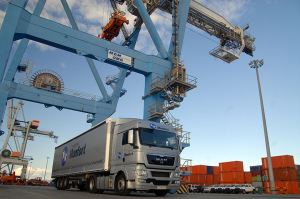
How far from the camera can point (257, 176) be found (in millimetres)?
33844

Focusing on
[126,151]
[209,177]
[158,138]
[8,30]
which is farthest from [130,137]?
[209,177]

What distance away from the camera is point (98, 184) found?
1412 cm

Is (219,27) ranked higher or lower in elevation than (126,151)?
higher

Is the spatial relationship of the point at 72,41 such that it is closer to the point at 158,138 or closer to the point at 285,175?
the point at 158,138

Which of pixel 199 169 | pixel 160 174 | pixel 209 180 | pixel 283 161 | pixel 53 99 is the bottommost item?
pixel 160 174

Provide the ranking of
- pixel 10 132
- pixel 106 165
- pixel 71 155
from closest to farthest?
1. pixel 106 165
2. pixel 71 155
3. pixel 10 132

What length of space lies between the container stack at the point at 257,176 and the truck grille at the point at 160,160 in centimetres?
2393

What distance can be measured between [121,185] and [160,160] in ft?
6.67

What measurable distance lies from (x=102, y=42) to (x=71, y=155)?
8345 millimetres

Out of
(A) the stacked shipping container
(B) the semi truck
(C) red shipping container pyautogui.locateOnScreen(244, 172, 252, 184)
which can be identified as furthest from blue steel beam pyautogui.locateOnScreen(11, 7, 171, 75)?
(C) red shipping container pyautogui.locateOnScreen(244, 172, 252, 184)

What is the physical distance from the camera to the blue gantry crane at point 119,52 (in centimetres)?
1844

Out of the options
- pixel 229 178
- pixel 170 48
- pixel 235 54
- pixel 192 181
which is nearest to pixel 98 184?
pixel 170 48

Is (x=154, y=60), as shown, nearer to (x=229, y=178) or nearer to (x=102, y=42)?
(x=102, y=42)

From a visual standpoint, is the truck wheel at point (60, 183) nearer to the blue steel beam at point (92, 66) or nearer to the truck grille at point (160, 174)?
the blue steel beam at point (92, 66)
